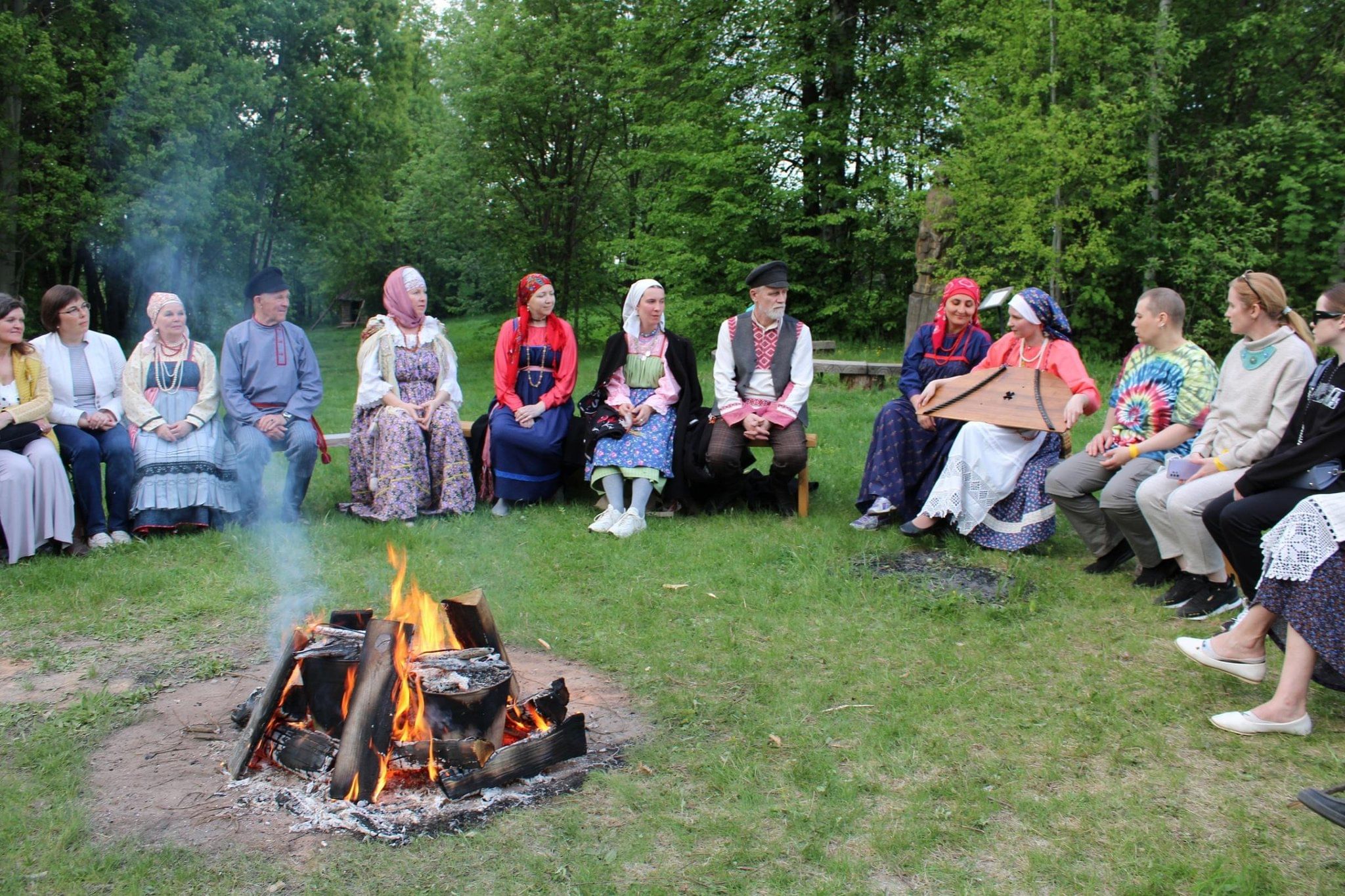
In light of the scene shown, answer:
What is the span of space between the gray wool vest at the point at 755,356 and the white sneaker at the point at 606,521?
1.01 meters

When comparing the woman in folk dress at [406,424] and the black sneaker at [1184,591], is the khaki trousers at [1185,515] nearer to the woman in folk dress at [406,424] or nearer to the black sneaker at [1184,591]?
the black sneaker at [1184,591]

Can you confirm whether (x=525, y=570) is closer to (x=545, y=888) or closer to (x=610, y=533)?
(x=610, y=533)

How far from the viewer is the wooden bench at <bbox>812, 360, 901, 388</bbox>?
1268 centimetres

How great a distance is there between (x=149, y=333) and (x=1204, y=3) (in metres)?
14.1

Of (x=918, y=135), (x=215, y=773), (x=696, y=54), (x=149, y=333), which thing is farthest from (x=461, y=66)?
(x=215, y=773)

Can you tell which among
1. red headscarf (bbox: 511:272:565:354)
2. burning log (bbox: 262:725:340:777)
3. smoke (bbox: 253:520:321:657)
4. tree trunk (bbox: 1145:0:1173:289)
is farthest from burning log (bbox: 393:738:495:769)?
tree trunk (bbox: 1145:0:1173:289)

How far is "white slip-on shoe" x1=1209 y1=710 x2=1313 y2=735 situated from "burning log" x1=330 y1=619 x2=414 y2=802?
2965 millimetres

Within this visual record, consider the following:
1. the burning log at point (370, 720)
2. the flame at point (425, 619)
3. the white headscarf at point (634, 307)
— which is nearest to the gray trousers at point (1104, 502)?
the white headscarf at point (634, 307)

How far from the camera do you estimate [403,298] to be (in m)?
7.33

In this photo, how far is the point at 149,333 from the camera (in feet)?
22.4

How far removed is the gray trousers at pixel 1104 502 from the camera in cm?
545

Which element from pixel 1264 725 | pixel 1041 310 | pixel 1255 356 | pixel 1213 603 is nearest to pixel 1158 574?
pixel 1213 603

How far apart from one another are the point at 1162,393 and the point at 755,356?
8.56 ft

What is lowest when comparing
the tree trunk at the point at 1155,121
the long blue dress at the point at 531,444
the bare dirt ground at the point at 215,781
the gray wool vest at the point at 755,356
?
the bare dirt ground at the point at 215,781
